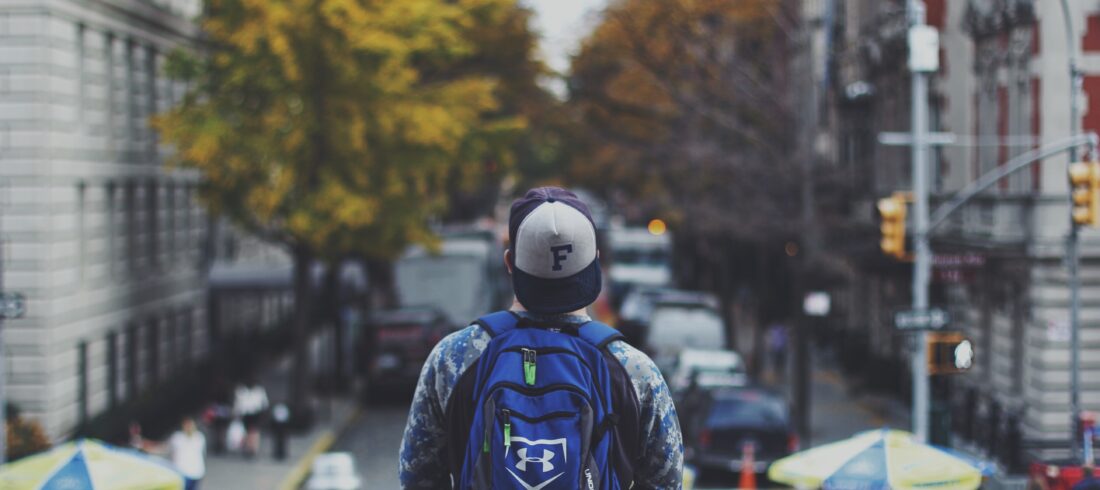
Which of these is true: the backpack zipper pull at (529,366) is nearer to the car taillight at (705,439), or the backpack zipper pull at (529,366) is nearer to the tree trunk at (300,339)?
the car taillight at (705,439)

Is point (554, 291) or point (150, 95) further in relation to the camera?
point (150, 95)

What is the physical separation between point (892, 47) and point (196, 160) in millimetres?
15839

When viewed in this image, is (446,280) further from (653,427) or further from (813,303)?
(653,427)

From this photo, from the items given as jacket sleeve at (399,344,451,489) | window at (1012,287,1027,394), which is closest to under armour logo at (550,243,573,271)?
jacket sleeve at (399,344,451,489)

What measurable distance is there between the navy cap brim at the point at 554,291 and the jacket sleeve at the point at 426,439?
0.25 meters

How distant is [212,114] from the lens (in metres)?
30.0

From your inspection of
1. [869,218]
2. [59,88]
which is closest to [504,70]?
[869,218]

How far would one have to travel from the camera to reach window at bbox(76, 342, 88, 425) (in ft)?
88.5

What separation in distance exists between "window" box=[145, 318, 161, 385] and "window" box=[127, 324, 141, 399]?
1.22 m

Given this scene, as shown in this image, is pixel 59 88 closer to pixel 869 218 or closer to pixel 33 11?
pixel 33 11

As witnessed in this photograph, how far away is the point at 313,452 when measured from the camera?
2903cm

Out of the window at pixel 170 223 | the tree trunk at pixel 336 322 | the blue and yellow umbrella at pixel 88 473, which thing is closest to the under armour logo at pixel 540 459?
the blue and yellow umbrella at pixel 88 473

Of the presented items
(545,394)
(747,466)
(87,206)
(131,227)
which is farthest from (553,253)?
(131,227)

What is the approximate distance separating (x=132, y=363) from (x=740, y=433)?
503 inches
